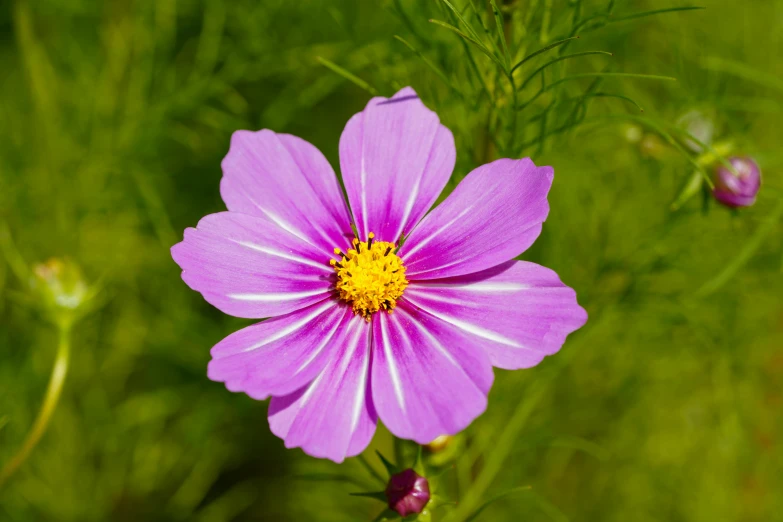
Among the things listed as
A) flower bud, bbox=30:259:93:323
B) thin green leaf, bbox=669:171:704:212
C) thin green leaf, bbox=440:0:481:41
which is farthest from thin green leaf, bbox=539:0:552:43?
flower bud, bbox=30:259:93:323

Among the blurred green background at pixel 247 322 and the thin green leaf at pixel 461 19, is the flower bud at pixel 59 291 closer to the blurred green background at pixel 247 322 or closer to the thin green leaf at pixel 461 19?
the blurred green background at pixel 247 322

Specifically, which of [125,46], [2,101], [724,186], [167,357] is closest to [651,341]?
[724,186]

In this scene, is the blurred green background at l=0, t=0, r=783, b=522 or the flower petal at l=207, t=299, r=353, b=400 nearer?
the flower petal at l=207, t=299, r=353, b=400

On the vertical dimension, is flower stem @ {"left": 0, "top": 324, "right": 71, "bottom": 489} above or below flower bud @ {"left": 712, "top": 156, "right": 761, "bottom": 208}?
above

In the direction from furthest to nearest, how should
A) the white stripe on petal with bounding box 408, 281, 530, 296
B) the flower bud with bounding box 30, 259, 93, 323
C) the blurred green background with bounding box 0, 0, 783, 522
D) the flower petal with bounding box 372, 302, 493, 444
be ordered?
1. the blurred green background with bounding box 0, 0, 783, 522
2. the flower bud with bounding box 30, 259, 93, 323
3. the white stripe on petal with bounding box 408, 281, 530, 296
4. the flower petal with bounding box 372, 302, 493, 444

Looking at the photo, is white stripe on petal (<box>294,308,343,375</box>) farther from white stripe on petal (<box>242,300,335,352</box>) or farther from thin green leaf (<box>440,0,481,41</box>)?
thin green leaf (<box>440,0,481,41</box>)

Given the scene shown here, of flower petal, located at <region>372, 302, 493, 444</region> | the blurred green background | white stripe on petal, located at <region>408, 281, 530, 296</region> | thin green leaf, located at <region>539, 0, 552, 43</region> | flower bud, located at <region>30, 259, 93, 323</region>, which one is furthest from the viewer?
the blurred green background

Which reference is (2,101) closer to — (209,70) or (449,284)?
(209,70)

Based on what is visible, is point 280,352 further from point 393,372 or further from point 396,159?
point 396,159
